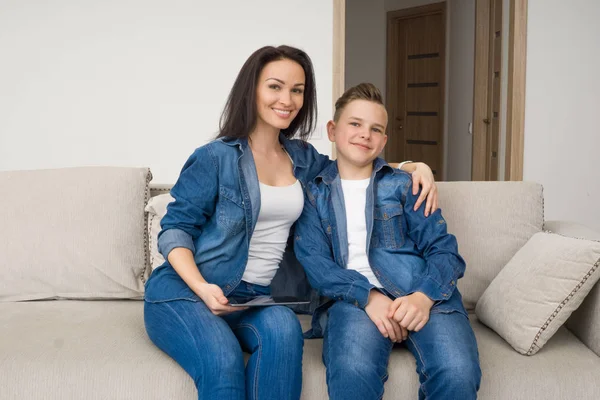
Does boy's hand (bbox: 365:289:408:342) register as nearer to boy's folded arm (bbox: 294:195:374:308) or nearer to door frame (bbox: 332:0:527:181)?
boy's folded arm (bbox: 294:195:374:308)

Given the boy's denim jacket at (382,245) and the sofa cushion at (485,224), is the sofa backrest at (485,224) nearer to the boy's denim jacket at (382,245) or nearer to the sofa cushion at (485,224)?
the sofa cushion at (485,224)

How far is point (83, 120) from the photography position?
422 cm

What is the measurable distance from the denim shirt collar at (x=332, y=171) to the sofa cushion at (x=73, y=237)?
60 cm

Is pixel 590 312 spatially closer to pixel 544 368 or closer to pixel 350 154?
pixel 544 368

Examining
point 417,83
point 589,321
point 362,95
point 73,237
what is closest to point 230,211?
point 362,95

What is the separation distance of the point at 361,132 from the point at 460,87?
4.80 m

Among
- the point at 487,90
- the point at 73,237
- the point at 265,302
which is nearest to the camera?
the point at 265,302

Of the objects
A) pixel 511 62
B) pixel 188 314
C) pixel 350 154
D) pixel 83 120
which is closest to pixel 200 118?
pixel 83 120

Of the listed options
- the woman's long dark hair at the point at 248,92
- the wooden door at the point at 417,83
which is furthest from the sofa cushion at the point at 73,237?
the wooden door at the point at 417,83

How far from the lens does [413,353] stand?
1.82 m

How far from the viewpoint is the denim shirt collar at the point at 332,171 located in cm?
208

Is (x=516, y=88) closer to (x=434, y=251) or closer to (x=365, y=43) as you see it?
(x=434, y=251)

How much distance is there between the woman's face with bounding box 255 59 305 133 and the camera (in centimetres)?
200

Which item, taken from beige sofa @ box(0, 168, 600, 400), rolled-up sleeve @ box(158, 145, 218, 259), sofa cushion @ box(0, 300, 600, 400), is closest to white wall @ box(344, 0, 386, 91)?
beige sofa @ box(0, 168, 600, 400)
